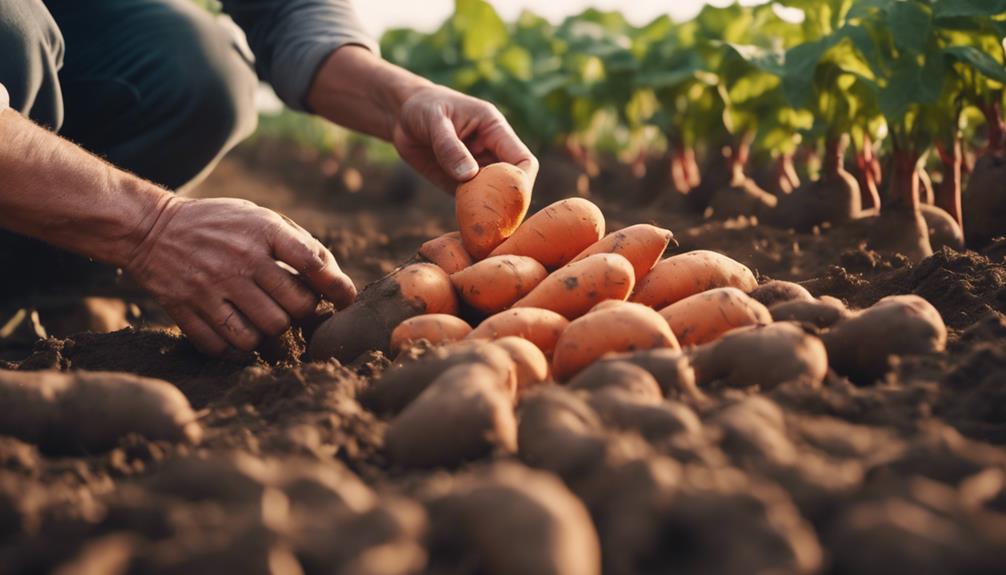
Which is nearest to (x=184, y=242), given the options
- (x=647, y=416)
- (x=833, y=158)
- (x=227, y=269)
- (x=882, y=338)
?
(x=227, y=269)

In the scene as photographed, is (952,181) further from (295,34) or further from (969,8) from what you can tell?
(295,34)

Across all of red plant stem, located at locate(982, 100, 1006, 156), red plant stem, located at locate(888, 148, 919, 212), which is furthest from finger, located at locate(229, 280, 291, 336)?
red plant stem, located at locate(982, 100, 1006, 156)

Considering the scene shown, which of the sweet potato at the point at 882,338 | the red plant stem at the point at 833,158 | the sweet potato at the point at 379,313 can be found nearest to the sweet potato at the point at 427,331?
the sweet potato at the point at 379,313

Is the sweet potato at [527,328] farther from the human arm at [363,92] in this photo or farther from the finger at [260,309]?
the human arm at [363,92]

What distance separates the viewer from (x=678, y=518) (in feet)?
4.11

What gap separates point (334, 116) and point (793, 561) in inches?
125

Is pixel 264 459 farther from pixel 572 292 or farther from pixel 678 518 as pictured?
pixel 572 292

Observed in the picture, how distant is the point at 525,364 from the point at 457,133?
1.50 metres

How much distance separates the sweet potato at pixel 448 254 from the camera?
2.92 metres

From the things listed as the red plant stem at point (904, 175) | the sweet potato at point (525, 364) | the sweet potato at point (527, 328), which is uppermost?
the sweet potato at point (525, 364)

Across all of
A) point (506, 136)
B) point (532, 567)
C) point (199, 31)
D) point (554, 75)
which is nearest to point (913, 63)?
point (506, 136)

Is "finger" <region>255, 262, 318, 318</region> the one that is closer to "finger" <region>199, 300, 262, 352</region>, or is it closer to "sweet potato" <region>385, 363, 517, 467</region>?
"finger" <region>199, 300, 262, 352</region>

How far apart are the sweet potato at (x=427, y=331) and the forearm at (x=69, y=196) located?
2.56 ft

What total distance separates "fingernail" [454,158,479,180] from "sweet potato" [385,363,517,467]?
1.45 metres
